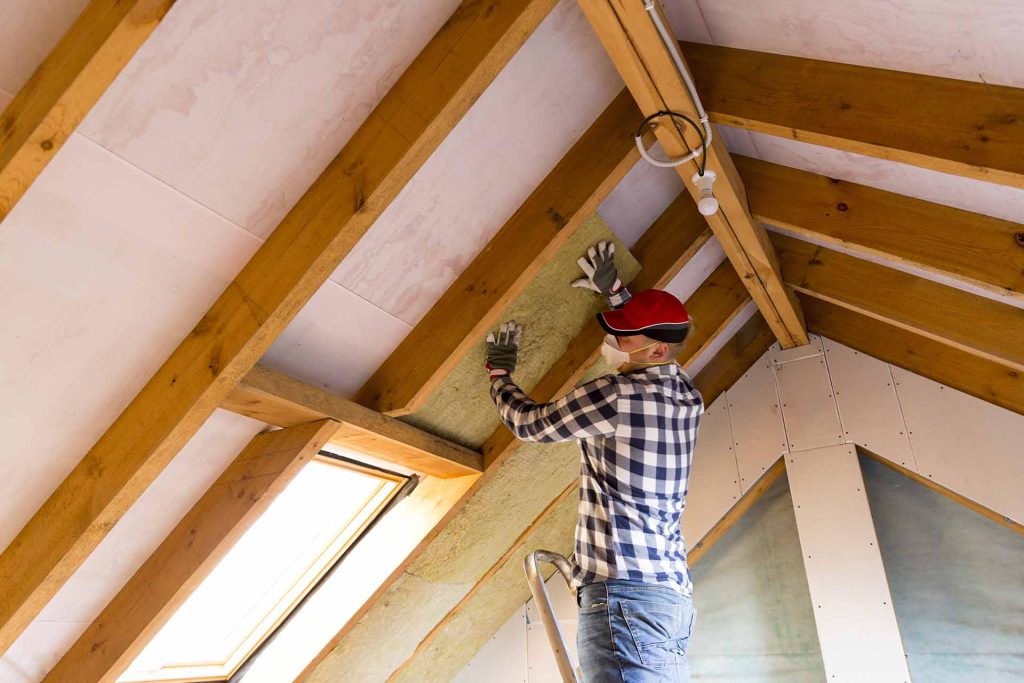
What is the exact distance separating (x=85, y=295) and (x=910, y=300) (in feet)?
8.16

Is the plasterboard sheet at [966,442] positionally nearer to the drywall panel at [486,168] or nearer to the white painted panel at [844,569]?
the white painted panel at [844,569]

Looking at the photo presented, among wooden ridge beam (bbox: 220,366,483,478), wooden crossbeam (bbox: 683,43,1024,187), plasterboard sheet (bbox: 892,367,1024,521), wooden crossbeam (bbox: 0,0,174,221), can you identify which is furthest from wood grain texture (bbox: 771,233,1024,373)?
wooden crossbeam (bbox: 0,0,174,221)

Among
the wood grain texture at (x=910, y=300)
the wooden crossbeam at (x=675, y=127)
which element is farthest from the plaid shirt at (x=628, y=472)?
the wood grain texture at (x=910, y=300)

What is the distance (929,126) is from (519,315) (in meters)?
1.27

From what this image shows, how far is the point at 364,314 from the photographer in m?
1.99

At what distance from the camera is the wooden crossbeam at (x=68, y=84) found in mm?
995

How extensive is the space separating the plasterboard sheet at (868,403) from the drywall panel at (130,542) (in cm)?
276

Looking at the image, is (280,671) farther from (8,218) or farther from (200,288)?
(8,218)

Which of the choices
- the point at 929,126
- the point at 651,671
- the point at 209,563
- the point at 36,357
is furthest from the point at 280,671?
the point at 929,126

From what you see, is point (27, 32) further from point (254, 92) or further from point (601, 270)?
point (601, 270)

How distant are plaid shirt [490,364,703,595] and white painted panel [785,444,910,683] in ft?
5.37

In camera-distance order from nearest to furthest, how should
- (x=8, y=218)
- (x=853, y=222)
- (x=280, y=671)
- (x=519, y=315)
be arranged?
(x=8, y=218) < (x=853, y=222) < (x=519, y=315) < (x=280, y=671)

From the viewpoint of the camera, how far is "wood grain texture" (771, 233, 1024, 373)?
2352mm

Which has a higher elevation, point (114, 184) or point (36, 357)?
point (114, 184)
